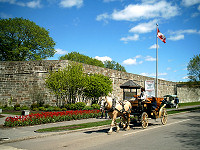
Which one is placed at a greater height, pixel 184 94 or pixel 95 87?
pixel 95 87

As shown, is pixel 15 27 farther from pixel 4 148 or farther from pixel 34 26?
pixel 4 148

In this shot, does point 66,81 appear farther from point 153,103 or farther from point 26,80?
point 153,103

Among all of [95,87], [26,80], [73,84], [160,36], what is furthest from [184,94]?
[26,80]

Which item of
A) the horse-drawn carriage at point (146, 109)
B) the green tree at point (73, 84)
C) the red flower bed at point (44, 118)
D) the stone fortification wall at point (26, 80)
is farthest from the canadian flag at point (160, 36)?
the horse-drawn carriage at point (146, 109)

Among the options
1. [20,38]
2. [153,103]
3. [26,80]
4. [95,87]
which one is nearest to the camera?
[153,103]

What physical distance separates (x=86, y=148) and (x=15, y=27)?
39659 mm

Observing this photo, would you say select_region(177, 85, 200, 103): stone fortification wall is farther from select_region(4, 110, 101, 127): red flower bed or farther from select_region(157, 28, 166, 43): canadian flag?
select_region(4, 110, 101, 127): red flower bed

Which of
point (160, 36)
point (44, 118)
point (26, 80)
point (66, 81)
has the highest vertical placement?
point (160, 36)

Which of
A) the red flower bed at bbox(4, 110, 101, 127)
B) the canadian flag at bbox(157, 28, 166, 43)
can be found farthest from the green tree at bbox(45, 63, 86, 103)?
the canadian flag at bbox(157, 28, 166, 43)

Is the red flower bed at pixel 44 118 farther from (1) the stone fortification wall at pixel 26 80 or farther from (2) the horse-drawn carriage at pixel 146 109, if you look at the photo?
(1) the stone fortification wall at pixel 26 80

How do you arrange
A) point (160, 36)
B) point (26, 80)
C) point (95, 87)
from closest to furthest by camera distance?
point (95, 87)
point (160, 36)
point (26, 80)

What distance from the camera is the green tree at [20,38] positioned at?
4069 centimetres

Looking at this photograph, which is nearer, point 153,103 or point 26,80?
point 153,103

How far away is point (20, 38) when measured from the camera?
138 ft
